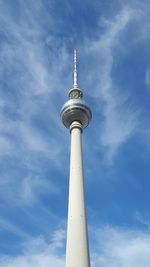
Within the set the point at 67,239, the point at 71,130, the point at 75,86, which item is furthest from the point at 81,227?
the point at 75,86

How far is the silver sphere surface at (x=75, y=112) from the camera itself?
66.8 metres

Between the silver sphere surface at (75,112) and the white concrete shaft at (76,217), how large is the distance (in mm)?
6853

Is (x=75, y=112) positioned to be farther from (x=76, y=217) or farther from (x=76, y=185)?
(x=76, y=217)

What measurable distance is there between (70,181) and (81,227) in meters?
8.85

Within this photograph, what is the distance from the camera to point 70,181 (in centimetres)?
5528

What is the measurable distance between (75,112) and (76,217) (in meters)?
24.1

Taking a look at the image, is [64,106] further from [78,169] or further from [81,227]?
[81,227]

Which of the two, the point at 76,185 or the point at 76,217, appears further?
the point at 76,185

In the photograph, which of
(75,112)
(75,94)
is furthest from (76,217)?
(75,94)

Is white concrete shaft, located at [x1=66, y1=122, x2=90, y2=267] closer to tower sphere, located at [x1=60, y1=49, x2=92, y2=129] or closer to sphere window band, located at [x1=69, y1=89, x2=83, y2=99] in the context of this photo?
tower sphere, located at [x1=60, y1=49, x2=92, y2=129]

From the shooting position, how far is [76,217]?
5012 centimetres

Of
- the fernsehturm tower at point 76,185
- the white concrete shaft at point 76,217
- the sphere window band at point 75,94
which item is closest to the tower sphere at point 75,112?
the fernsehturm tower at point 76,185

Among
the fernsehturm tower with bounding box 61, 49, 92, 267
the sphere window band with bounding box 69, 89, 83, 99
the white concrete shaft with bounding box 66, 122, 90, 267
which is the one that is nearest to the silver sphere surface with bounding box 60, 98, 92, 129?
the fernsehturm tower with bounding box 61, 49, 92, 267

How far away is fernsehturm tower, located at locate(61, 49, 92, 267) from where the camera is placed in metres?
46.4
